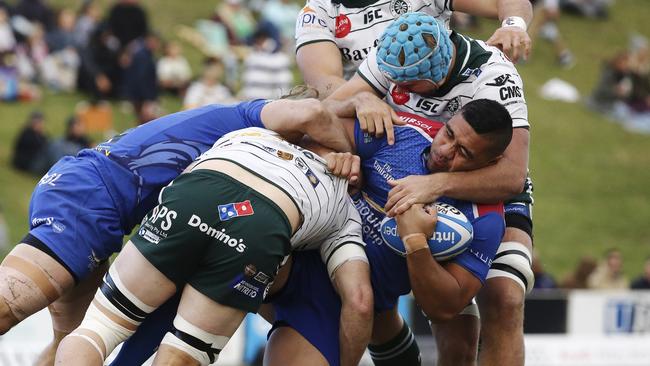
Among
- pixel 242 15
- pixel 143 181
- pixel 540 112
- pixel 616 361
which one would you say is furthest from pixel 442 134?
pixel 540 112

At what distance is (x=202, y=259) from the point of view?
4.82m

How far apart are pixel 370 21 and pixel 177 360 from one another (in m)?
2.26

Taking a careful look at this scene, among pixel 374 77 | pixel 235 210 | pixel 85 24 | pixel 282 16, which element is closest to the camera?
pixel 235 210

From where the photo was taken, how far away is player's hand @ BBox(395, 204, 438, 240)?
16.5 ft

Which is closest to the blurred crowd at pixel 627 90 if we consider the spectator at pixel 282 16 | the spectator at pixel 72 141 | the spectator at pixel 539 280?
the spectator at pixel 282 16

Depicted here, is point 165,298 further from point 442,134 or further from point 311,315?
point 442,134

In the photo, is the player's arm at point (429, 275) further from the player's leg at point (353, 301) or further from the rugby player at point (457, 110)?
the player's leg at point (353, 301)

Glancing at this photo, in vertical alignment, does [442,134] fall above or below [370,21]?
below

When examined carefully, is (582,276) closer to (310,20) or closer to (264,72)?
(264,72)

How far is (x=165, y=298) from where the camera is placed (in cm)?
485

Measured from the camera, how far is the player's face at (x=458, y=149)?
5.12 metres

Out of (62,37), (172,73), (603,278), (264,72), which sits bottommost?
(603,278)

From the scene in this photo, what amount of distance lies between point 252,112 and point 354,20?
1043 millimetres

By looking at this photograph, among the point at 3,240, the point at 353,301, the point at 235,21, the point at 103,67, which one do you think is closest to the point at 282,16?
the point at 235,21
